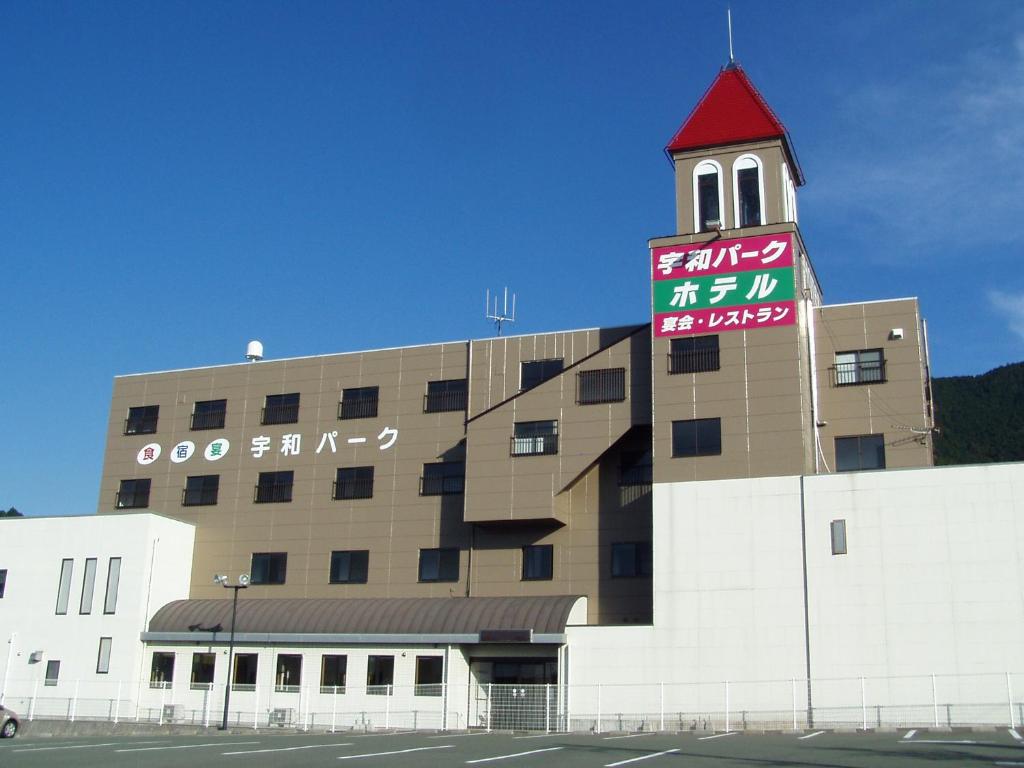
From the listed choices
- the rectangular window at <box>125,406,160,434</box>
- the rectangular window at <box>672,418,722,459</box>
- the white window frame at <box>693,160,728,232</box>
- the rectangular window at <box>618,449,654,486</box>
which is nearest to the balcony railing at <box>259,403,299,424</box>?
the rectangular window at <box>125,406,160,434</box>

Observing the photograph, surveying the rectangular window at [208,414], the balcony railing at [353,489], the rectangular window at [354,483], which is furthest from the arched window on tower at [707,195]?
the rectangular window at [208,414]

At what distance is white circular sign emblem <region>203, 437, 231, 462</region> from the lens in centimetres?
4562

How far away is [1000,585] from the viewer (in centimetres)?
3003

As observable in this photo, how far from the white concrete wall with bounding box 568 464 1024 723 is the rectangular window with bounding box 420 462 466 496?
8.77 m

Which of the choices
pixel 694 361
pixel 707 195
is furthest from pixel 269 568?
pixel 707 195

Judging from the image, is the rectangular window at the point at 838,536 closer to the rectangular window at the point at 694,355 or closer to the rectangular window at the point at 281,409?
the rectangular window at the point at 694,355

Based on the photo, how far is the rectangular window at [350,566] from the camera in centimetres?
4156

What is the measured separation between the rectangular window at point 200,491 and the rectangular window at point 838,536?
85.9 ft

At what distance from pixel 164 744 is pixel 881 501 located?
859 inches

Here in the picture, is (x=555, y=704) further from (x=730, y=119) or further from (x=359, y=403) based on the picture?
(x=730, y=119)

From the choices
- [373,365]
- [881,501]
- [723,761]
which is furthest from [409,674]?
[723,761]

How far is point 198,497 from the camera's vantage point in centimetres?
4547

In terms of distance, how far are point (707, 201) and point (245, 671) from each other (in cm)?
2492

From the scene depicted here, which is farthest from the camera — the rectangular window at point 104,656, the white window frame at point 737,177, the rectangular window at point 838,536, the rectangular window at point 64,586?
the rectangular window at point 64,586
